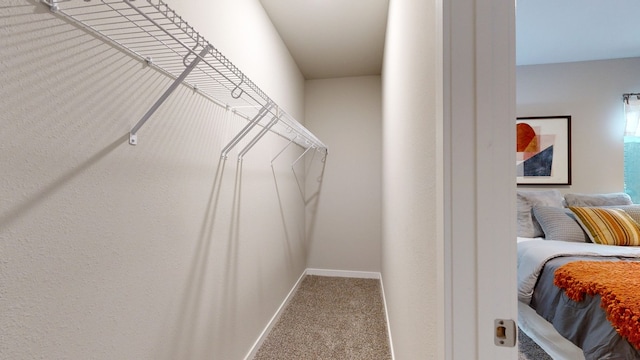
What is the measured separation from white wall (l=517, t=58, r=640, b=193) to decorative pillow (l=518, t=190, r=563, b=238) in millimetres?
450

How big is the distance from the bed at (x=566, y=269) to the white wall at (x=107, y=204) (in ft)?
6.08

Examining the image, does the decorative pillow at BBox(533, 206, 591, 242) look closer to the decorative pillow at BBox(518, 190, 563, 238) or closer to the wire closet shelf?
the decorative pillow at BBox(518, 190, 563, 238)

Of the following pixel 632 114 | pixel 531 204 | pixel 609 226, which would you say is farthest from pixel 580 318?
pixel 632 114

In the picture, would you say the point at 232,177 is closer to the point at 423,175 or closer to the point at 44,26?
the point at 44,26

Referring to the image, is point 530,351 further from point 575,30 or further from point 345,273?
point 575,30

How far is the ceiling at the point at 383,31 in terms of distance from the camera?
197 centimetres

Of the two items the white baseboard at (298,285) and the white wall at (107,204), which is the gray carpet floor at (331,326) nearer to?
the white baseboard at (298,285)

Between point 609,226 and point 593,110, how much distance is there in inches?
57.0

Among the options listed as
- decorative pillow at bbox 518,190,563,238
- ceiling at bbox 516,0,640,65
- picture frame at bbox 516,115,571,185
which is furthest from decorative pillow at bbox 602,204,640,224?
ceiling at bbox 516,0,640,65

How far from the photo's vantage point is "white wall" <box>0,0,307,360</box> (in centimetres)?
54

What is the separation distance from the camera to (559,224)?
2.22 meters

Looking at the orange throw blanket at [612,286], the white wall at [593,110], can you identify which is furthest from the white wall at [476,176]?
the white wall at [593,110]

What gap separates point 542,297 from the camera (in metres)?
1.72

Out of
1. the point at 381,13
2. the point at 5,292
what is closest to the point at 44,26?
the point at 5,292
